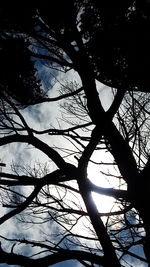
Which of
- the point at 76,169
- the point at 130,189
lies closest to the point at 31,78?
the point at 76,169

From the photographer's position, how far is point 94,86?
378cm

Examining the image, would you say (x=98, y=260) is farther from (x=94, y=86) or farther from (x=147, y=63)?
(x=147, y=63)

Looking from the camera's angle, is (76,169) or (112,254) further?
(76,169)

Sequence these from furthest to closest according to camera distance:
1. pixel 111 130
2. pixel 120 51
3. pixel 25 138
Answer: pixel 120 51
pixel 111 130
pixel 25 138

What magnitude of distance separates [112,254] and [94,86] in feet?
7.32

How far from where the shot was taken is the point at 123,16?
4.41 m

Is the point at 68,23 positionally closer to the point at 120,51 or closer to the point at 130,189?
the point at 120,51

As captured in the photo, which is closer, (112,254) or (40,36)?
(112,254)

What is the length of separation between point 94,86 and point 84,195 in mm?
1646

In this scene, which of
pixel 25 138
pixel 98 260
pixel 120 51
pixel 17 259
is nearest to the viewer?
pixel 17 259

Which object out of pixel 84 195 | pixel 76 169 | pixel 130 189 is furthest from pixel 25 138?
pixel 130 189

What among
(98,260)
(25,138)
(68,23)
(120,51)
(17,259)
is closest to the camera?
(17,259)

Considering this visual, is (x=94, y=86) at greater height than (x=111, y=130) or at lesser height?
greater

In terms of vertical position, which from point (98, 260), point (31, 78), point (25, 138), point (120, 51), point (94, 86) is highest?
point (31, 78)
